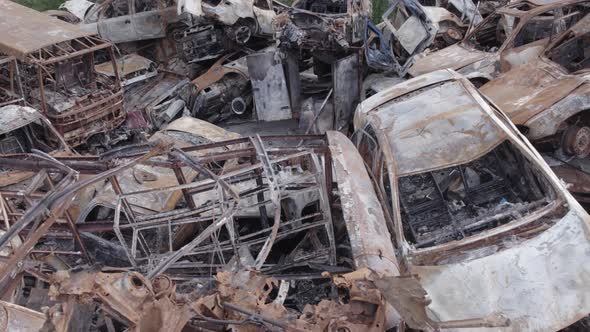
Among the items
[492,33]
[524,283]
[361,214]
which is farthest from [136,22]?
[524,283]

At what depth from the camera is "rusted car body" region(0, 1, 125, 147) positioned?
310 inches

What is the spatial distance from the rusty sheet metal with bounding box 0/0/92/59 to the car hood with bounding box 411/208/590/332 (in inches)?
266

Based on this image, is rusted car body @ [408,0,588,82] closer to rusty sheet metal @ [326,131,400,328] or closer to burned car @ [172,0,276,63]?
burned car @ [172,0,276,63]

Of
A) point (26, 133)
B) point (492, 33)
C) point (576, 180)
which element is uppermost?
point (26, 133)

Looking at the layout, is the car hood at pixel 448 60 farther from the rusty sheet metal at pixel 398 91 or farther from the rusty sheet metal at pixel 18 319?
the rusty sheet metal at pixel 18 319

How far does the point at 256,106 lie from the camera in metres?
8.98

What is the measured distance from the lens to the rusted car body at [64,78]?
7871 mm

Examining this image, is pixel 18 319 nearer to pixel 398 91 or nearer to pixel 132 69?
pixel 398 91

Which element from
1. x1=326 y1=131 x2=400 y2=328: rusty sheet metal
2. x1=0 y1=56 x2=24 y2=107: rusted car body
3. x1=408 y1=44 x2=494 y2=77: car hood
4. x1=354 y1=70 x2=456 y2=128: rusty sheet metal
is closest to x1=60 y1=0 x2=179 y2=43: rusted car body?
x1=0 y1=56 x2=24 y2=107: rusted car body

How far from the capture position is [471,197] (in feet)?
17.3

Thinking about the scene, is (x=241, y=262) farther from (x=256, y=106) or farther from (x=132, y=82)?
(x=132, y=82)

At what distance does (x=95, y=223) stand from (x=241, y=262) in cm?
135

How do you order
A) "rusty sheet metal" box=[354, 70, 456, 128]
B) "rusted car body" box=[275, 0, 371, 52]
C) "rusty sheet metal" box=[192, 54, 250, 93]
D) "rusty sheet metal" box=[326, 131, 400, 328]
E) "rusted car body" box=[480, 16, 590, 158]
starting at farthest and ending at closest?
"rusty sheet metal" box=[192, 54, 250, 93] → "rusted car body" box=[275, 0, 371, 52] → "rusted car body" box=[480, 16, 590, 158] → "rusty sheet metal" box=[354, 70, 456, 128] → "rusty sheet metal" box=[326, 131, 400, 328]

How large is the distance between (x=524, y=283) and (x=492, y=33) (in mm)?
6424
